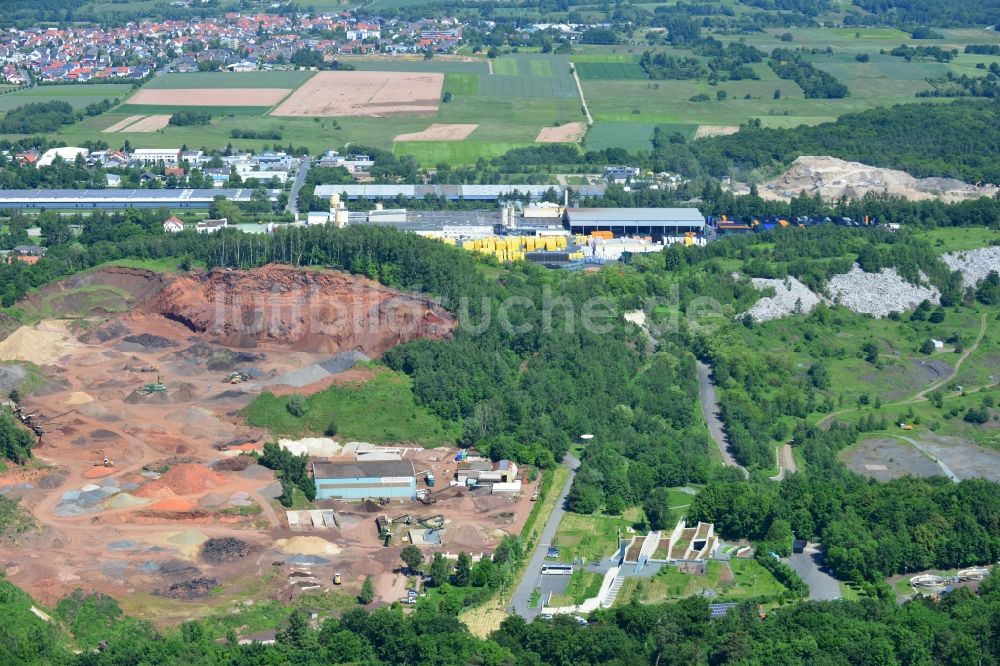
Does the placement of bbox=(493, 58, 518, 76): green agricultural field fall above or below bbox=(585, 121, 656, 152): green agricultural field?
below

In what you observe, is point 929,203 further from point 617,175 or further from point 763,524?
point 763,524

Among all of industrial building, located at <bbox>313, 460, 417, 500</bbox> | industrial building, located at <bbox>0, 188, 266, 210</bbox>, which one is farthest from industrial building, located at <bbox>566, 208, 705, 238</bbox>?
industrial building, located at <bbox>313, 460, 417, 500</bbox>

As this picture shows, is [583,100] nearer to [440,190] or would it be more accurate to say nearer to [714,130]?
[714,130]

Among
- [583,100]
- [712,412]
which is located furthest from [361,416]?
[583,100]

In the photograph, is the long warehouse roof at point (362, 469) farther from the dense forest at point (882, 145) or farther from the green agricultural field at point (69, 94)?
the green agricultural field at point (69, 94)

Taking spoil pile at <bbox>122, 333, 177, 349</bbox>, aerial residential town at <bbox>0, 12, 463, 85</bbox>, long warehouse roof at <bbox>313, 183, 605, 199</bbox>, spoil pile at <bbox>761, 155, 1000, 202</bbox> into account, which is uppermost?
spoil pile at <bbox>122, 333, 177, 349</bbox>

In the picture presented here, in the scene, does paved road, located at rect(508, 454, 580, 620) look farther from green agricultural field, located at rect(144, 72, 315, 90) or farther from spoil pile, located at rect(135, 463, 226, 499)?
green agricultural field, located at rect(144, 72, 315, 90)

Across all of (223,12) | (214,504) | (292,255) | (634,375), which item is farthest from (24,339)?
(223,12)
